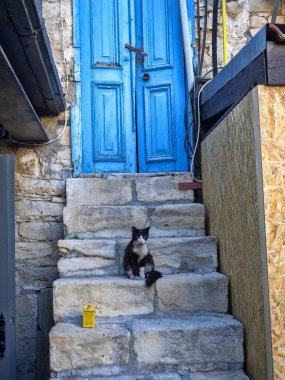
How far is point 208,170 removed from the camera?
4094mm

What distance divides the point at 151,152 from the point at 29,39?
231cm

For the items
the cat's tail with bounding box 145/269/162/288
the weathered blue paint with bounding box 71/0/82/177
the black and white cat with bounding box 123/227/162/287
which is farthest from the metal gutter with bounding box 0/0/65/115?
the cat's tail with bounding box 145/269/162/288

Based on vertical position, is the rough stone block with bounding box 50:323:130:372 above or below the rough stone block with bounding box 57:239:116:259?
below

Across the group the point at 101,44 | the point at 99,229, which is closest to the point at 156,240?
the point at 99,229

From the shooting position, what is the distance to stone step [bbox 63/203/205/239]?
398 centimetres

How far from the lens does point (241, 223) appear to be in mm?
3070

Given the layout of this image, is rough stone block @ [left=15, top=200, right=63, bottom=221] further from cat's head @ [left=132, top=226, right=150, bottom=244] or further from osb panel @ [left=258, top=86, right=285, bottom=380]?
osb panel @ [left=258, top=86, right=285, bottom=380]

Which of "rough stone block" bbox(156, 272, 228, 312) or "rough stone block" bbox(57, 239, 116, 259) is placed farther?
"rough stone block" bbox(57, 239, 116, 259)

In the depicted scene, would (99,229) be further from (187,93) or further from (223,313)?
(187,93)

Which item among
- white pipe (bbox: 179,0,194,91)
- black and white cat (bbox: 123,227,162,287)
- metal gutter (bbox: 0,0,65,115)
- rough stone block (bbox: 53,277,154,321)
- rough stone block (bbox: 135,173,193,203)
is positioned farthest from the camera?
white pipe (bbox: 179,0,194,91)

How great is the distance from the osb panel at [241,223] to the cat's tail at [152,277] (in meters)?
0.54

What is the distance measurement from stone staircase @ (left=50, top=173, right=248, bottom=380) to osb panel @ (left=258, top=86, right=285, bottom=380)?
0.52 m

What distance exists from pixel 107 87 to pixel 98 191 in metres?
1.23

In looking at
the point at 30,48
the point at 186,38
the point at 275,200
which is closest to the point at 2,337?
the point at 30,48
